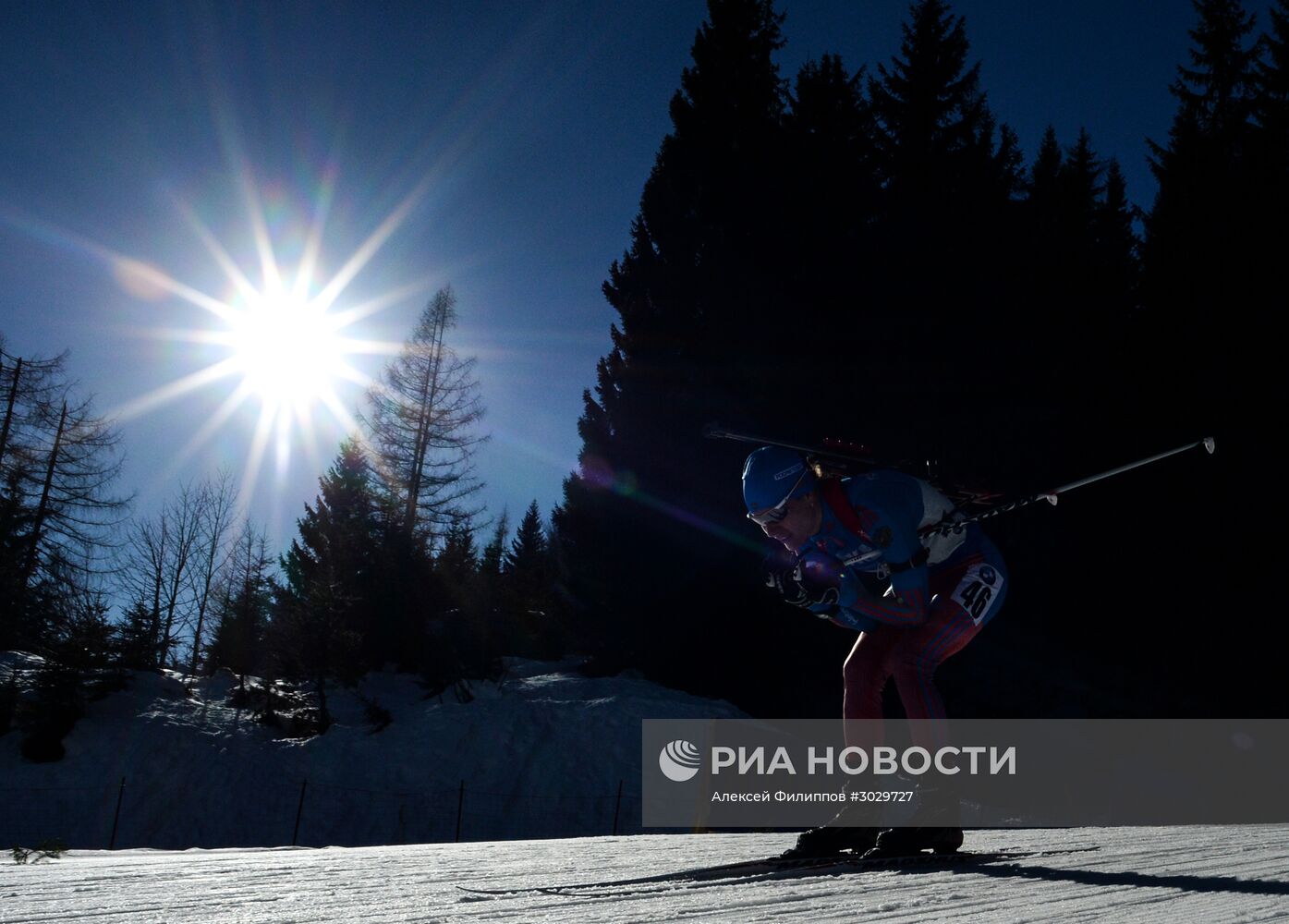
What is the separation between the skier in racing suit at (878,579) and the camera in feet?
11.5

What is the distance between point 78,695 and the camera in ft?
70.5

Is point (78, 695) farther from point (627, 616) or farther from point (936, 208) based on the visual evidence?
point (936, 208)

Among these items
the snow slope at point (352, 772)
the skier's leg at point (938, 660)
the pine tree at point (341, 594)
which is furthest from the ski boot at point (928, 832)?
the pine tree at point (341, 594)

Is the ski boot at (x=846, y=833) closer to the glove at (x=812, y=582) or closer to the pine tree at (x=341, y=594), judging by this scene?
the glove at (x=812, y=582)

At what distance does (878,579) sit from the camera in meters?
3.65

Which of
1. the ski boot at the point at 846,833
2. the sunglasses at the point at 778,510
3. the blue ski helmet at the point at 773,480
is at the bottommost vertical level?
the ski boot at the point at 846,833

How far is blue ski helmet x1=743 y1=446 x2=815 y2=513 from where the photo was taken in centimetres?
363

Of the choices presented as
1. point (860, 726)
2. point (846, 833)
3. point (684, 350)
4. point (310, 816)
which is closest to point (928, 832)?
point (846, 833)

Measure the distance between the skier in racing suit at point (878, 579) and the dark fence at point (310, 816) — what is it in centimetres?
1521

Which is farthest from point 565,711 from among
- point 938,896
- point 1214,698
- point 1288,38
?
point 1288,38

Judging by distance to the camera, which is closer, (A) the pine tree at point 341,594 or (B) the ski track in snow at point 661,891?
(B) the ski track in snow at point 661,891

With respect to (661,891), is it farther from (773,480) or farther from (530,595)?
(530,595)

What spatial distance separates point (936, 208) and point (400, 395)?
17861mm

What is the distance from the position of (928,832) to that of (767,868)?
0.83 metres
